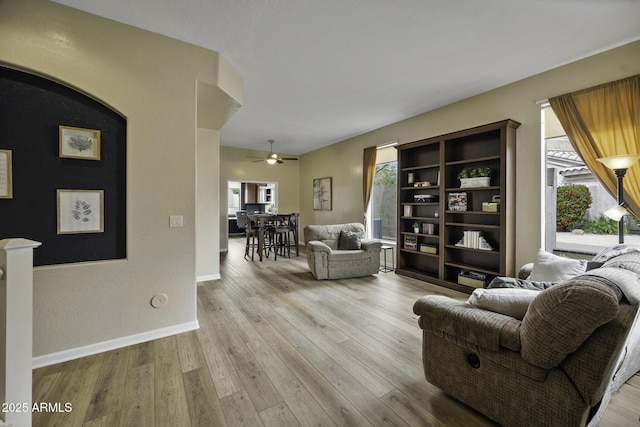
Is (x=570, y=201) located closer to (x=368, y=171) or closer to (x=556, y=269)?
(x=556, y=269)

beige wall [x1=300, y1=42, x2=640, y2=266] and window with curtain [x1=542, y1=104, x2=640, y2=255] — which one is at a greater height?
beige wall [x1=300, y1=42, x2=640, y2=266]

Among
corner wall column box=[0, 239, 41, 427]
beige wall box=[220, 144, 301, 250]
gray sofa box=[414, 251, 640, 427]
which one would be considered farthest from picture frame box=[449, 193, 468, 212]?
beige wall box=[220, 144, 301, 250]

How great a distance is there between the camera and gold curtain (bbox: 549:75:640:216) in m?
2.69

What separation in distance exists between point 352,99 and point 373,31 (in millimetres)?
1657

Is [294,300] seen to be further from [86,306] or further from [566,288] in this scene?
[566,288]

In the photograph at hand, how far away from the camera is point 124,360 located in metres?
2.19

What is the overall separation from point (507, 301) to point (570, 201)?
111 inches

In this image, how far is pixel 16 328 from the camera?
53.6 inches

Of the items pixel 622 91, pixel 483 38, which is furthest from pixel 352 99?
pixel 622 91

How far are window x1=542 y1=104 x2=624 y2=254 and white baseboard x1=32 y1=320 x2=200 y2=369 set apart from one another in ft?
14.6

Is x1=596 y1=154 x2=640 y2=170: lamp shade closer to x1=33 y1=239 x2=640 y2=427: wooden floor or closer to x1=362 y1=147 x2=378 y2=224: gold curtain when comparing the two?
x1=33 y1=239 x2=640 y2=427: wooden floor

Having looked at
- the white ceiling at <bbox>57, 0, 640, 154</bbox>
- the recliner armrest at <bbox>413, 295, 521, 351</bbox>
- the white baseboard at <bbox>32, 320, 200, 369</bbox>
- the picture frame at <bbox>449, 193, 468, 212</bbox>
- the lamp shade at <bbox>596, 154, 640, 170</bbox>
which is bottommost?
the white baseboard at <bbox>32, 320, 200, 369</bbox>

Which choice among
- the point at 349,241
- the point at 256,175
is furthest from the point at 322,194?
the point at 349,241

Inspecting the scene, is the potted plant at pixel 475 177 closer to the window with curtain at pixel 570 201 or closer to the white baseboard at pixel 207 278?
the window with curtain at pixel 570 201
